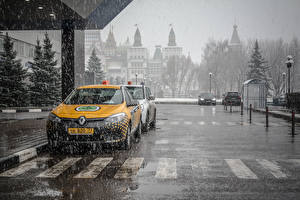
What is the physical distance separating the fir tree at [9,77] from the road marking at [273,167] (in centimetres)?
2679

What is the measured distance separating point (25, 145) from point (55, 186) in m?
3.77

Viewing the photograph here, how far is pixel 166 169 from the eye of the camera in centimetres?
670

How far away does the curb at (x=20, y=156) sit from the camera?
6941 mm

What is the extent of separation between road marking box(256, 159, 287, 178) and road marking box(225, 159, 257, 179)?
15.3 inches

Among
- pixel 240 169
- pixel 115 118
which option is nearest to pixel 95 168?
pixel 115 118

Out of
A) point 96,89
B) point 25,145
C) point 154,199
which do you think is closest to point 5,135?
point 25,145

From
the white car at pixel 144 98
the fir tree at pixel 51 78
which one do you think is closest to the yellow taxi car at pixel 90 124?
the white car at pixel 144 98

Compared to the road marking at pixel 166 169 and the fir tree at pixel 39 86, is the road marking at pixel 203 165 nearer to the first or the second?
the road marking at pixel 166 169

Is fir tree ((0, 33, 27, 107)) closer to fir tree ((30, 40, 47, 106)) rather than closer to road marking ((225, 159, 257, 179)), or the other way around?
fir tree ((30, 40, 47, 106))

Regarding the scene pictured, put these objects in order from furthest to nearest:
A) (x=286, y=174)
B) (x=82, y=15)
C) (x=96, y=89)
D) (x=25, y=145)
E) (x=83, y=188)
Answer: (x=82, y=15)
(x=96, y=89)
(x=25, y=145)
(x=286, y=174)
(x=83, y=188)

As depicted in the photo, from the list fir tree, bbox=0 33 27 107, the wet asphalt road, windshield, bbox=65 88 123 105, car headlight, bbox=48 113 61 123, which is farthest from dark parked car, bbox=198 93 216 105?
car headlight, bbox=48 113 61 123

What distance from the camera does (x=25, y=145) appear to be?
8.84 metres

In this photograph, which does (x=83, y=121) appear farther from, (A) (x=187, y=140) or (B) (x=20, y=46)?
(B) (x=20, y=46)

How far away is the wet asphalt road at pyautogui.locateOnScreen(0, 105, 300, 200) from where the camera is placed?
199 inches
